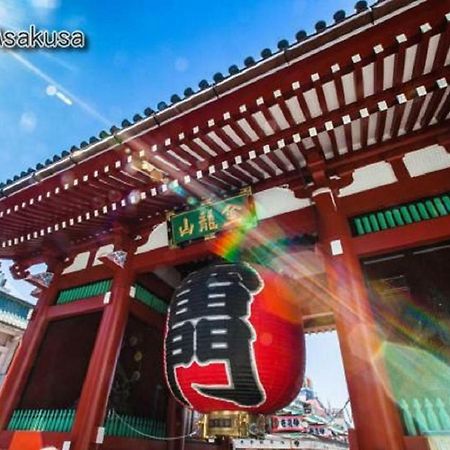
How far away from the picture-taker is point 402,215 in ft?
13.3

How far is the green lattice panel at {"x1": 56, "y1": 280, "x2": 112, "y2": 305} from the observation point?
608 cm

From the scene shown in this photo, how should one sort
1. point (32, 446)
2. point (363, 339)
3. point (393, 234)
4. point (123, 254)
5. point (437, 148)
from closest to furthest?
point (363, 339) < point (393, 234) < point (437, 148) < point (32, 446) < point (123, 254)

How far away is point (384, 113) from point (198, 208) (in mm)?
2900

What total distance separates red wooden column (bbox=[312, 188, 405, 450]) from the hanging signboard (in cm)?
112

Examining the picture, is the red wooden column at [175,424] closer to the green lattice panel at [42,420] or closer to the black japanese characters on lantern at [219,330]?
the green lattice panel at [42,420]

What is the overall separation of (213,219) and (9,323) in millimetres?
16110

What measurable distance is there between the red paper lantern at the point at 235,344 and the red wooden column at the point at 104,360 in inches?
77.7

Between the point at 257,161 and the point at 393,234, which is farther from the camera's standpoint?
the point at 257,161

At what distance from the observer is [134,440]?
518cm

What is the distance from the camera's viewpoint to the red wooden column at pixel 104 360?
4.41 meters

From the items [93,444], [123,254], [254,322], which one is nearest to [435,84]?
[254,322]

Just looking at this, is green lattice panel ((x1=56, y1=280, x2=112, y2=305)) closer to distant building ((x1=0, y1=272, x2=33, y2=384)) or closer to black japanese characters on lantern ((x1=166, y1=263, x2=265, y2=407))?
black japanese characters on lantern ((x1=166, y1=263, x2=265, y2=407))

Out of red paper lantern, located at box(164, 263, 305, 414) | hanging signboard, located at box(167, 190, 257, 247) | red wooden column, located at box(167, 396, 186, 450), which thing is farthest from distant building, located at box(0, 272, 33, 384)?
red paper lantern, located at box(164, 263, 305, 414)

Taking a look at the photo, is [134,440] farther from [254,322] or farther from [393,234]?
[393,234]
